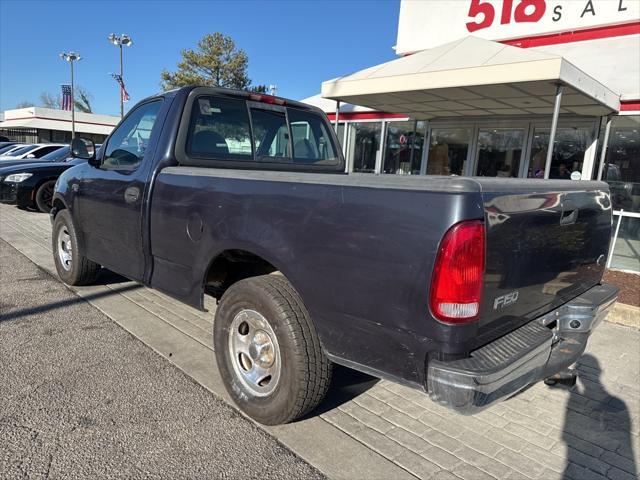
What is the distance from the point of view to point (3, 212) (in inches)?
420

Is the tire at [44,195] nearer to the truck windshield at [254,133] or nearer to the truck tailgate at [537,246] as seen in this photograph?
the truck windshield at [254,133]

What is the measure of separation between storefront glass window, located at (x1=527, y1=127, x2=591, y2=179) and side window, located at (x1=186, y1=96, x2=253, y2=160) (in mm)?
7104

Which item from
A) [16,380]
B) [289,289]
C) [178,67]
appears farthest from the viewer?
[178,67]

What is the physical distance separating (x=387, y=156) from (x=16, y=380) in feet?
31.7

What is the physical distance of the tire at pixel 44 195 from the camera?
10234mm

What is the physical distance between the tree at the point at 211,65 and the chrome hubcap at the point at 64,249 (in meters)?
33.3

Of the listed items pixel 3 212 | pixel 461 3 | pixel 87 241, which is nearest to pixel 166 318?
pixel 87 241

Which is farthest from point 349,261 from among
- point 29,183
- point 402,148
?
point 29,183

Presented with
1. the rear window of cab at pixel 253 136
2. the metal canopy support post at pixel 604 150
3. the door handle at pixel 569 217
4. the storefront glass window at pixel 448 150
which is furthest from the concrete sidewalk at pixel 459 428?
the storefront glass window at pixel 448 150

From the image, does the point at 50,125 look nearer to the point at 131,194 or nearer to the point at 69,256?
the point at 69,256

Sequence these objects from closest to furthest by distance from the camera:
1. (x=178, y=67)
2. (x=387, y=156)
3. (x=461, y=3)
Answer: (x=461, y=3) < (x=387, y=156) < (x=178, y=67)

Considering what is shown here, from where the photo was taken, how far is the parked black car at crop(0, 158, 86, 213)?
9969mm

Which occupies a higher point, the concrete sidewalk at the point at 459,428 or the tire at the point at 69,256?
the tire at the point at 69,256

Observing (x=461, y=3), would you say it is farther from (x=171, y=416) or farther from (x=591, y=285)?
(x=171, y=416)
